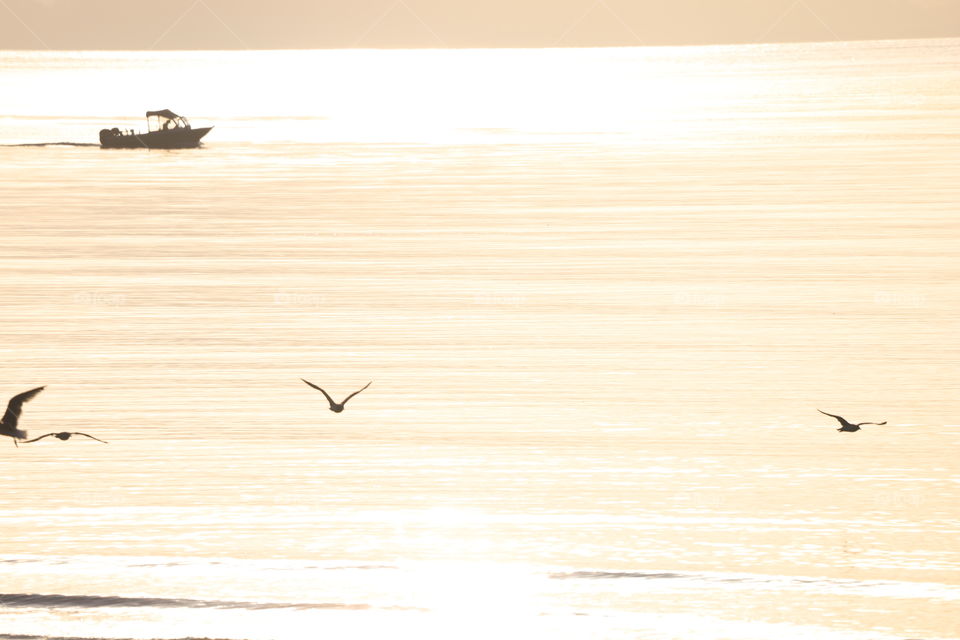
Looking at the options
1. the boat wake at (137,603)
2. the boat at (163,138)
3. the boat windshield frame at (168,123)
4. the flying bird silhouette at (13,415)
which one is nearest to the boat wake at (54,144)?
the boat windshield frame at (168,123)

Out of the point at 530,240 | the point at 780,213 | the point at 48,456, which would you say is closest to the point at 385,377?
the point at 48,456

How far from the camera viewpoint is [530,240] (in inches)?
1298

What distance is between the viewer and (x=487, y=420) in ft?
52.8

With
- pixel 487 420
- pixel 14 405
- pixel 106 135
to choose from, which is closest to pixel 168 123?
pixel 106 135

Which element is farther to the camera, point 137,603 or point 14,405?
point 14,405

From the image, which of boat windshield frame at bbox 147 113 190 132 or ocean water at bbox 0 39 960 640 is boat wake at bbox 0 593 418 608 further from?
boat windshield frame at bbox 147 113 190 132

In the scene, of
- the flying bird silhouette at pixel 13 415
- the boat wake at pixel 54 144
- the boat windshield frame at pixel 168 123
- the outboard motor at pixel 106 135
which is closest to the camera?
the flying bird silhouette at pixel 13 415

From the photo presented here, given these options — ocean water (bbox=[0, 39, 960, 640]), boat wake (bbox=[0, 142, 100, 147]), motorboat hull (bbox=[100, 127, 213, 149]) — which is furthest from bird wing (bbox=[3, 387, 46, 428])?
boat wake (bbox=[0, 142, 100, 147])

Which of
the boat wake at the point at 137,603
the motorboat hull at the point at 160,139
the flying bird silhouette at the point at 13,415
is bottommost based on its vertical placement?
the boat wake at the point at 137,603

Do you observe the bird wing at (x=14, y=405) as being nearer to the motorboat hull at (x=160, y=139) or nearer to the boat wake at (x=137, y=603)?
the boat wake at (x=137, y=603)

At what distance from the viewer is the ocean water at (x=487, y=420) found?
10156 mm

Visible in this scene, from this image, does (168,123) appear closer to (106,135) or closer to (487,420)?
(106,135)

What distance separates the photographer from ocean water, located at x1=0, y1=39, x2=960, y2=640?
1016cm

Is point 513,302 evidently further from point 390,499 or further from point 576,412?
point 390,499
